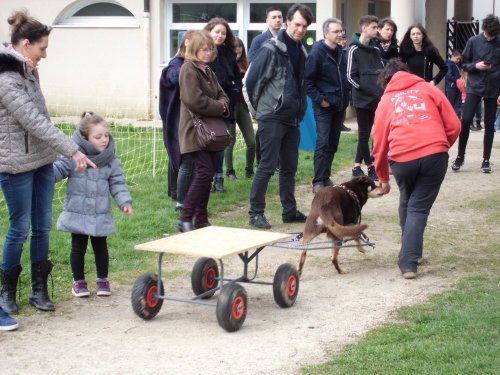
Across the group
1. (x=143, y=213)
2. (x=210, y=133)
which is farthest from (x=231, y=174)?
(x=210, y=133)

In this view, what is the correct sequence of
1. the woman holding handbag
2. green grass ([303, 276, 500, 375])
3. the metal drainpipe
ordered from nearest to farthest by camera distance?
green grass ([303, 276, 500, 375])
the woman holding handbag
the metal drainpipe

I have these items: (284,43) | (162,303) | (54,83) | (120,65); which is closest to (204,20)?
(120,65)

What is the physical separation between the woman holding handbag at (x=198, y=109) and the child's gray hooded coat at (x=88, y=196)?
71.6 inches

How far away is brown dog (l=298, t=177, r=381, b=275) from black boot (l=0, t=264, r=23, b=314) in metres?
2.25

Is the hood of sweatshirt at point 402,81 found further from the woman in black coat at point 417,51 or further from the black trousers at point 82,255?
the woman in black coat at point 417,51

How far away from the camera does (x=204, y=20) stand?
1975 cm

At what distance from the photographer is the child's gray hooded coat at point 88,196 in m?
6.82

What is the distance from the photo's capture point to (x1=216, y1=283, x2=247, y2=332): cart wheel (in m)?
6.05

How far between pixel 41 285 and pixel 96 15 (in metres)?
14.3

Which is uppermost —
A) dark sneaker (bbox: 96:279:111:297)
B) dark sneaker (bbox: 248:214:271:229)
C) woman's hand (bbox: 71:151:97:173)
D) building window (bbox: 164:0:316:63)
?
building window (bbox: 164:0:316:63)

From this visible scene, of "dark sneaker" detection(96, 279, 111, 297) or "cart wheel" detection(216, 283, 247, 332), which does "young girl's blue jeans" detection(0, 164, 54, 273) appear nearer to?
"dark sneaker" detection(96, 279, 111, 297)

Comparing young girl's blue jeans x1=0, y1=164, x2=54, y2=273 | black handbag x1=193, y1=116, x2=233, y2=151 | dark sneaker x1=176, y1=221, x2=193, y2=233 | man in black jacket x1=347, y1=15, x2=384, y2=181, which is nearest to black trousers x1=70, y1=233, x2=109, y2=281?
young girl's blue jeans x1=0, y1=164, x2=54, y2=273

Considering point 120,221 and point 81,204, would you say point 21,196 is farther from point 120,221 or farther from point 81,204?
point 120,221

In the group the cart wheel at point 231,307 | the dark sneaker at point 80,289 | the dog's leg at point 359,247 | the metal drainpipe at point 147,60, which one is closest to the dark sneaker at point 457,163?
the dog's leg at point 359,247
